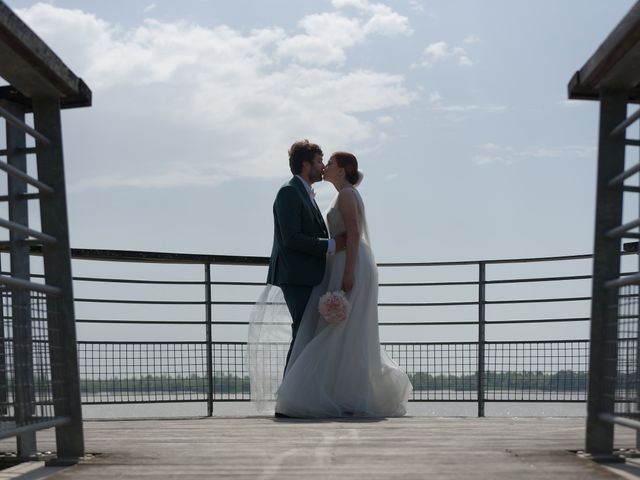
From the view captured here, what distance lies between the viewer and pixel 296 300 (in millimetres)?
5473

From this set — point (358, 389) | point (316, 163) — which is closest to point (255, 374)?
point (358, 389)

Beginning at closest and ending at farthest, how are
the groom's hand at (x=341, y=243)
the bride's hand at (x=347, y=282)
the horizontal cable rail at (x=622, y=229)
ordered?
the horizontal cable rail at (x=622, y=229) < the bride's hand at (x=347, y=282) < the groom's hand at (x=341, y=243)

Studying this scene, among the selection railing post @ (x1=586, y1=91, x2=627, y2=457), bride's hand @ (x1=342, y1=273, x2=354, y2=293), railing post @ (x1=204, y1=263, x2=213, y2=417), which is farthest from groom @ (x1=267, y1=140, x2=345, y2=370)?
railing post @ (x1=586, y1=91, x2=627, y2=457)

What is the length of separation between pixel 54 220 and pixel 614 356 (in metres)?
1.81

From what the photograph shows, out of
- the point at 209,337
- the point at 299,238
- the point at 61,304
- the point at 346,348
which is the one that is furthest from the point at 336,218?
the point at 61,304

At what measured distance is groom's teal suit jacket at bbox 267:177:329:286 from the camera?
212 inches

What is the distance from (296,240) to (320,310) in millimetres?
412

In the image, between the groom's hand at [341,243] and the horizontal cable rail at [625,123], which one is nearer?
the horizontal cable rail at [625,123]

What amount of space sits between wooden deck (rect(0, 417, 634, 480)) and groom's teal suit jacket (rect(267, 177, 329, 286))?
113 centimetres

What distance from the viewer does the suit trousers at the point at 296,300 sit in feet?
18.0

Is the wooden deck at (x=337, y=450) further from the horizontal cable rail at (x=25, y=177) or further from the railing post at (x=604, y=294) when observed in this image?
the horizontal cable rail at (x=25, y=177)

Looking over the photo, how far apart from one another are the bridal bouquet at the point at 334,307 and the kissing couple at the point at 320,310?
0.01 metres

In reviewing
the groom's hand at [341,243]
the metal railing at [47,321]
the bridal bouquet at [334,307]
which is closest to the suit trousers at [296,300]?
the bridal bouquet at [334,307]

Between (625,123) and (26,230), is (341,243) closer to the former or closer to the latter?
(625,123)
